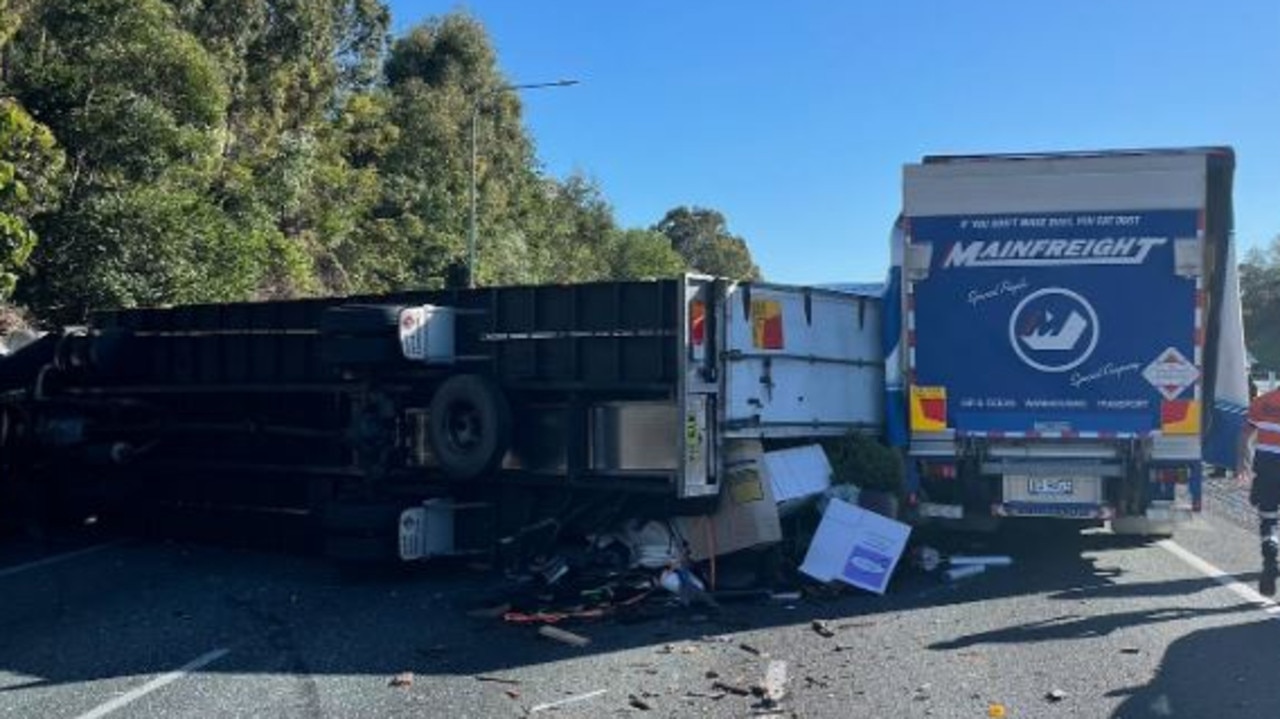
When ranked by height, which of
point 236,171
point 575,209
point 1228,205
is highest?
point 575,209

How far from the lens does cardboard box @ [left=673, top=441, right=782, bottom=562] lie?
864cm

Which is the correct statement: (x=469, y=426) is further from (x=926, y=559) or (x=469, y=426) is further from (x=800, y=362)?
(x=926, y=559)

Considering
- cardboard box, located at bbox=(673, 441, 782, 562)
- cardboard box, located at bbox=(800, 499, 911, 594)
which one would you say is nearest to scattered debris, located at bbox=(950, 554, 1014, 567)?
cardboard box, located at bbox=(800, 499, 911, 594)

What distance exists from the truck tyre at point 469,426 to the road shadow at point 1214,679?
182 inches

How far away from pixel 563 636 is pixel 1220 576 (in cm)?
501

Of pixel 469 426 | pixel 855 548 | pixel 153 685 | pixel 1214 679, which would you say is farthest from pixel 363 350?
pixel 1214 679

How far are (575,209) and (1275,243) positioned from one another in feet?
197

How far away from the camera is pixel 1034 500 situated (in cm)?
955

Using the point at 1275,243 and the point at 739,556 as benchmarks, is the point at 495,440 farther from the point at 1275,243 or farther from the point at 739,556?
the point at 1275,243

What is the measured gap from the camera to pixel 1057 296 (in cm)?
959

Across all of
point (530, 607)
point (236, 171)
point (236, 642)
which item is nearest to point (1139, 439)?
point (530, 607)

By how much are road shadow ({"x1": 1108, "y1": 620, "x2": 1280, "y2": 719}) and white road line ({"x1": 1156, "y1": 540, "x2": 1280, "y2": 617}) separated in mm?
685

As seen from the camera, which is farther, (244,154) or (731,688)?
(244,154)

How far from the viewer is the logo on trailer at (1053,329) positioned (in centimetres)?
955
